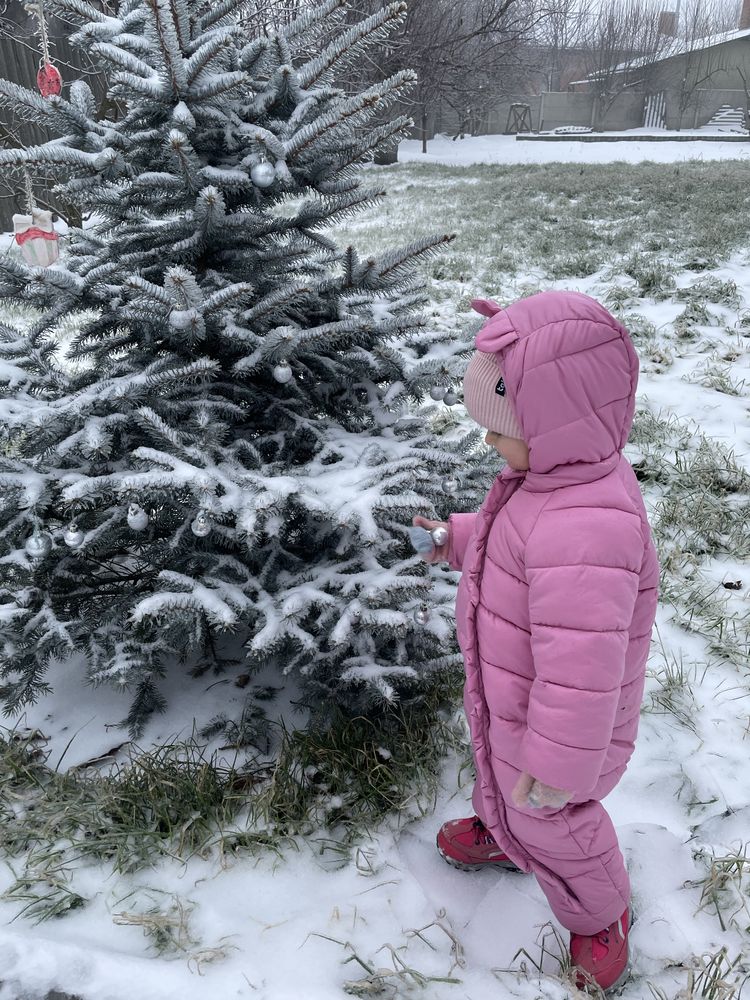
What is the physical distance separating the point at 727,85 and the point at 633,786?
48.4 m

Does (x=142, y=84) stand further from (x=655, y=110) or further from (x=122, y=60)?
(x=655, y=110)

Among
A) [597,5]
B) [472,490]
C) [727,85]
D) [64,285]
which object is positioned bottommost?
[472,490]

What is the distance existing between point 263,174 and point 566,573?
1.43m

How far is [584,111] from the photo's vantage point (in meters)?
42.8

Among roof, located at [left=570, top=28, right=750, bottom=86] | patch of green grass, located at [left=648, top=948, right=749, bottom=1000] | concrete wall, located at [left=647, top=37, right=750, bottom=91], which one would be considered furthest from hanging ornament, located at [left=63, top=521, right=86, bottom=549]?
roof, located at [left=570, top=28, right=750, bottom=86]

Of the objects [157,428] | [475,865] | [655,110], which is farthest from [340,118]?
[655,110]

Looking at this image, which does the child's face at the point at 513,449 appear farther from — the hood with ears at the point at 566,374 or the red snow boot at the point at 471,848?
the red snow boot at the point at 471,848

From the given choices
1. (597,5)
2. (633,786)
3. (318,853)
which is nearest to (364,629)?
(318,853)

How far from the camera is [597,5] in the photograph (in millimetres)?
43250

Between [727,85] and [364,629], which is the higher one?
[727,85]

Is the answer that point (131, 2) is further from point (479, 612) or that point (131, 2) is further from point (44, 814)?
point (44, 814)

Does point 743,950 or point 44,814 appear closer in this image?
point 743,950

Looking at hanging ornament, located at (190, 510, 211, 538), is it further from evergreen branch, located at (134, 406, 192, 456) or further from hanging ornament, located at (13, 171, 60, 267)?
hanging ornament, located at (13, 171, 60, 267)

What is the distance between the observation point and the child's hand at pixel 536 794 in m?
1.55
